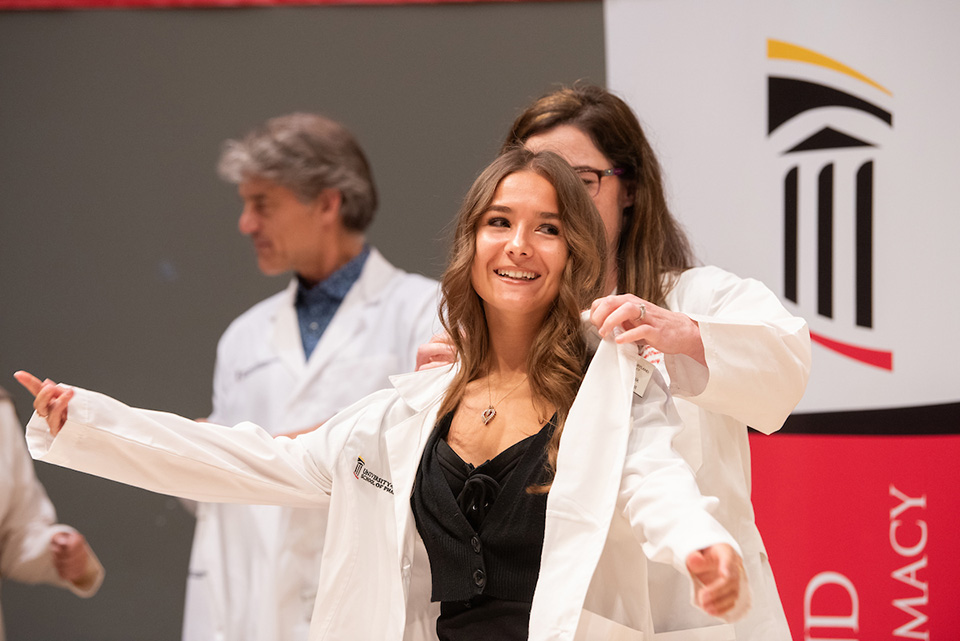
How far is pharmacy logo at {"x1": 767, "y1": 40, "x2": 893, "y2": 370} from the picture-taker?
3.12 meters

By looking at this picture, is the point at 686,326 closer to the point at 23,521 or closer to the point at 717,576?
the point at 717,576

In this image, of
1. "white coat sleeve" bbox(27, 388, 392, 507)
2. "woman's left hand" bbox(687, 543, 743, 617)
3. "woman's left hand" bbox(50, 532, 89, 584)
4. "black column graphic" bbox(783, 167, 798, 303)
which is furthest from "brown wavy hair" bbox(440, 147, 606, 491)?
"woman's left hand" bbox(50, 532, 89, 584)

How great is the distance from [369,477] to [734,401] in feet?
2.59

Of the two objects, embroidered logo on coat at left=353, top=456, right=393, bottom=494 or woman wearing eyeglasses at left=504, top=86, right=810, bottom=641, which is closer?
woman wearing eyeglasses at left=504, top=86, right=810, bottom=641

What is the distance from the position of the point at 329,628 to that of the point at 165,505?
1.94m

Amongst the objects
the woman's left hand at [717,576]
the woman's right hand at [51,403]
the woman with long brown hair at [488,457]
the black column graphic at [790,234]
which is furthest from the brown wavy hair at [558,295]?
the black column graphic at [790,234]

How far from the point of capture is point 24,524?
135 inches

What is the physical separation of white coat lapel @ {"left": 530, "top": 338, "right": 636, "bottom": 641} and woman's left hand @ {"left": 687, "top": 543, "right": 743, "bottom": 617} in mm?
283

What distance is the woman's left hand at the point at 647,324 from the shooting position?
155 cm

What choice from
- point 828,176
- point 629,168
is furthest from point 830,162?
point 629,168

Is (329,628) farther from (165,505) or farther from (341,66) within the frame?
(341,66)

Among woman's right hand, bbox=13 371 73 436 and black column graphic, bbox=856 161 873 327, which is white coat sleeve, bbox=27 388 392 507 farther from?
black column graphic, bbox=856 161 873 327

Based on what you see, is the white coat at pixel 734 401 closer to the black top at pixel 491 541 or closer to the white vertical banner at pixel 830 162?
the black top at pixel 491 541

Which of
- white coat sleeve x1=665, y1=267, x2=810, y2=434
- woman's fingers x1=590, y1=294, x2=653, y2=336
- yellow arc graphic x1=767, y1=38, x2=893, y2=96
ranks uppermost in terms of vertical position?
yellow arc graphic x1=767, y1=38, x2=893, y2=96
